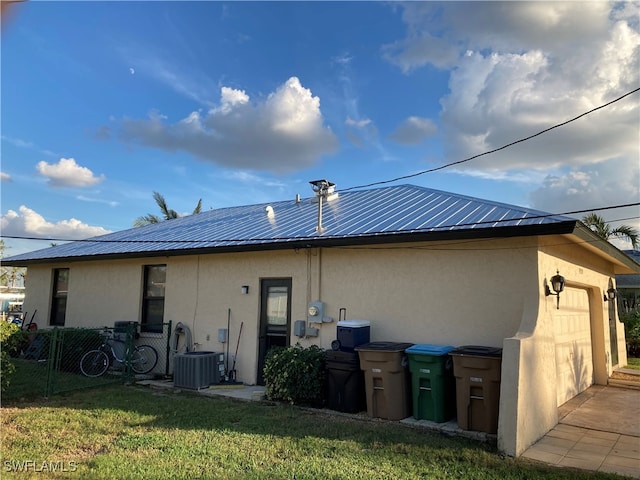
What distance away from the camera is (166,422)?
6.08 metres

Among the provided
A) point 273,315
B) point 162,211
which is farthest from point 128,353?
point 162,211

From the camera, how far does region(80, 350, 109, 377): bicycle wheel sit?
Answer: 10109mm

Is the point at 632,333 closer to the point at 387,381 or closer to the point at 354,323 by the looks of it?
the point at 354,323

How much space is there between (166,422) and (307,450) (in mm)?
2302

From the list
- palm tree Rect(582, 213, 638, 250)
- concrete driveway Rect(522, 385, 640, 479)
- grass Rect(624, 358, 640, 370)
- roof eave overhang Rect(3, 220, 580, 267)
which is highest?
palm tree Rect(582, 213, 638, 250)

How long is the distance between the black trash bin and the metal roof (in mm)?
2044

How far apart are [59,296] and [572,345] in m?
14.3

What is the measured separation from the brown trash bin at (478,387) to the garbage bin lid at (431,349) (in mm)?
248

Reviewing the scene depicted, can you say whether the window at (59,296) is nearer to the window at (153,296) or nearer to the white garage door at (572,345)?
the window at (153,296)

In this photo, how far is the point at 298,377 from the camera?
7.16m

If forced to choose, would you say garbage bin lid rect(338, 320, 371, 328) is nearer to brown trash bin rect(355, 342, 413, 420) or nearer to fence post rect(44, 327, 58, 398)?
brown trash bin rect(355, 342, 413, 420)

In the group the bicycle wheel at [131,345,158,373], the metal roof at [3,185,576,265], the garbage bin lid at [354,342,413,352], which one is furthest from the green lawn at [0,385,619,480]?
the bicycle wheel at [131,345,158,373]

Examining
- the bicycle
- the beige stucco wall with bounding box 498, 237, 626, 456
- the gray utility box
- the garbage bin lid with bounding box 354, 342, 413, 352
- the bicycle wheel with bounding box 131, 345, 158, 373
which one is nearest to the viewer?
the beige stucco wall with bounding box 498, 237, 626, 456

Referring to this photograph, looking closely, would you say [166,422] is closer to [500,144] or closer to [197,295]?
[197,295]
